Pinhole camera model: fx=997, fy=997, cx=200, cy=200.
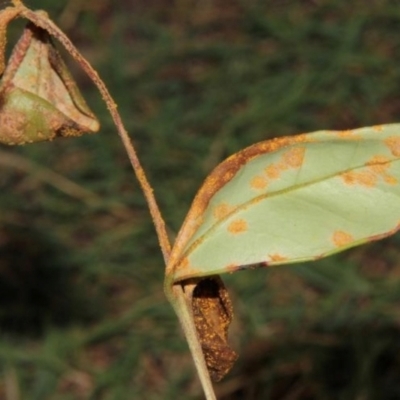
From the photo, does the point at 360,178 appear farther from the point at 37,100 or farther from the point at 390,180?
the point at 37,100

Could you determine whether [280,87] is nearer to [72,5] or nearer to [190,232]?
[72,5]

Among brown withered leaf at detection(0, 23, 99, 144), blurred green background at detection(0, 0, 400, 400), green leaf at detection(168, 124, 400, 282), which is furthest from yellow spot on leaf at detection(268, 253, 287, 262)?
blurred green background at detection(0, 0, 400, 400)

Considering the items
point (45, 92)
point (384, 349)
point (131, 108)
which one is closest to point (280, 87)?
point (131, 108)

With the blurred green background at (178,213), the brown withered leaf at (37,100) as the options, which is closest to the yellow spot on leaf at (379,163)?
the brown withered leaf at (37,100)

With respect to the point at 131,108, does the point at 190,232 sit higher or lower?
higher

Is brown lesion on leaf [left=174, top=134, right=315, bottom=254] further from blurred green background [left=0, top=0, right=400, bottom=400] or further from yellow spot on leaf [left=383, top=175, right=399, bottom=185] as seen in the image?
blurred green background [left=0, top=0, right=400, bottom=400]

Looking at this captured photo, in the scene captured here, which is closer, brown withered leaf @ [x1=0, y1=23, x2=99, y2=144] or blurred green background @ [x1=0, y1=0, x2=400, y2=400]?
brown withered leaf @ [x1=0, y1=23, x2=99, y2=144]
